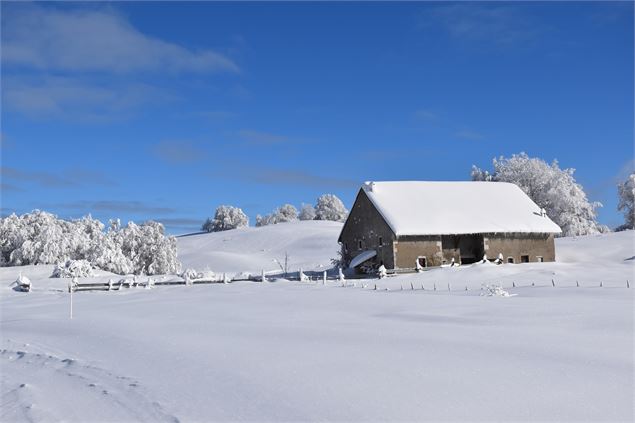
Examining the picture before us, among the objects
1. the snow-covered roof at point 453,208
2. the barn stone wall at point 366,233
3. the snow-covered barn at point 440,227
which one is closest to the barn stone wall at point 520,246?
the snow-covered barn at point 440,227

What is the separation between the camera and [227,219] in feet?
431

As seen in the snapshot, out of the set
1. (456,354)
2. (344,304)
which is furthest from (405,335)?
(344,304)

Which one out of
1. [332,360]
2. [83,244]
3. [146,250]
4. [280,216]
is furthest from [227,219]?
[332,360]

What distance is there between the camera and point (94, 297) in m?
28.8

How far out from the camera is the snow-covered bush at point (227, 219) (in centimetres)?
13150

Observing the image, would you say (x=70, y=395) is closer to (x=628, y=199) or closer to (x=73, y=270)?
(x=73, y=270)

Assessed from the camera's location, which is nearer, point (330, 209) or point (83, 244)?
point (83, 244)

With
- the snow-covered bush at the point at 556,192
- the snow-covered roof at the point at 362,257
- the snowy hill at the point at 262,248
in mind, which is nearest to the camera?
the snow-covered roof at the point at 362,257

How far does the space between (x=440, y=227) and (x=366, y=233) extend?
6337 millimetres

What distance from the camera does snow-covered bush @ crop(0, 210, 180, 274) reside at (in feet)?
169

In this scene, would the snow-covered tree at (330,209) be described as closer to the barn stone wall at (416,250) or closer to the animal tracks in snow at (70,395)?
the barn stone wall at (416,250)

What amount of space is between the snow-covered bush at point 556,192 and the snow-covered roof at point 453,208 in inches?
802

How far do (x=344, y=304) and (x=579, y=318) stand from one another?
838cm

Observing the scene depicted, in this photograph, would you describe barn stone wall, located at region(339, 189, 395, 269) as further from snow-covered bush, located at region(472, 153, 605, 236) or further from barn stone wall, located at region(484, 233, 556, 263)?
snow-covered bush, located at region(472, 153, 605, 236)
